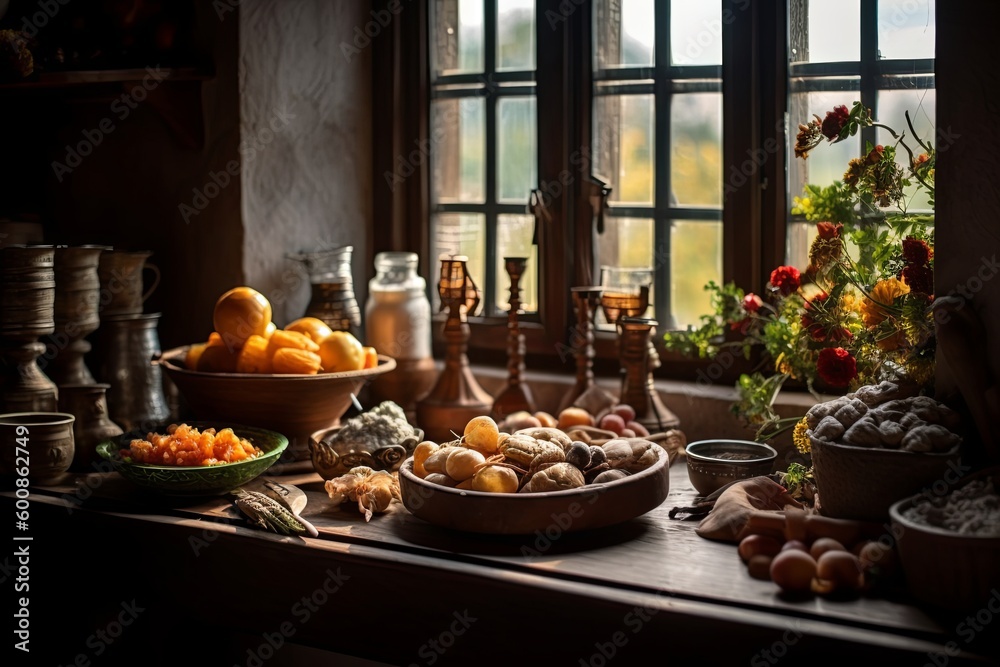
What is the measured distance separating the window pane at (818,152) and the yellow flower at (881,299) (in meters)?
0.43

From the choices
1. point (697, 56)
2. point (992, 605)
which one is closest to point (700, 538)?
point (992, 605)

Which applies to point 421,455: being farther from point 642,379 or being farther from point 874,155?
point 874,155

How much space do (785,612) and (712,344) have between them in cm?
99

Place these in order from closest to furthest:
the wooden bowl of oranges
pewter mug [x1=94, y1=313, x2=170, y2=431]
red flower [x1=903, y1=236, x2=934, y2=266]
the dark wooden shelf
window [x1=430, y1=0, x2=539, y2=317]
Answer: red flower [x1=903, y1=236, x2=934, y2=266] → the wooden bowl of oranges → the dark wooden shelf → pewter mug [x1=94, y1=313, x2=170, y2=431] → window [x1=430, y1=0, x2=539, y2=317]

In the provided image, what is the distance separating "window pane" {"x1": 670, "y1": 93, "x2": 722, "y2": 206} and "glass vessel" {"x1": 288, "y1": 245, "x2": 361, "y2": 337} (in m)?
0.78

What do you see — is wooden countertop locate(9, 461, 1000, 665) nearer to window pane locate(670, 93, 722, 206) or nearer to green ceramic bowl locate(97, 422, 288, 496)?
green ceramic bowl locate(97, 422, 288, 496)

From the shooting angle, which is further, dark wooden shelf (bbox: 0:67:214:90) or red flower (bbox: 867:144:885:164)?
dark wooden shelf (bbox: 0:67:214:90)

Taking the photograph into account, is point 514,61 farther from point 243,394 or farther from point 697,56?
point 243,394

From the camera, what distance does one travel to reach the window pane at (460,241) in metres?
2.57

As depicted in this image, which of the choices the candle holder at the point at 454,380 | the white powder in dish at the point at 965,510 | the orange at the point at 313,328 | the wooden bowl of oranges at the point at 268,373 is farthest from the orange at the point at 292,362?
the white powder in dish at the point at 965,510

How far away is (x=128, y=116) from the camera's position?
246 centimetres

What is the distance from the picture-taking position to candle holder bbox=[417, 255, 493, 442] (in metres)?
2.25

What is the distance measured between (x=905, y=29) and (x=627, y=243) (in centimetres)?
74

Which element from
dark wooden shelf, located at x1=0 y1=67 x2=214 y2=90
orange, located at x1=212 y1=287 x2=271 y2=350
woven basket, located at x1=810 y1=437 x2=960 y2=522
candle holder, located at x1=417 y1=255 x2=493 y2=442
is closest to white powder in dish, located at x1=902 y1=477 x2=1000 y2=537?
woven basket, located at x1=810 y1=437 x2=960 y2=522
